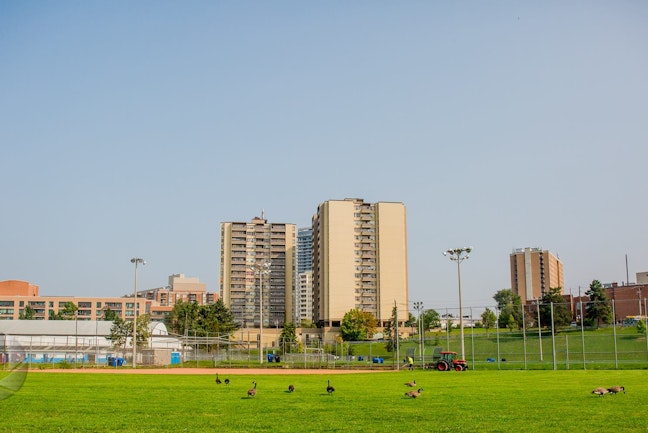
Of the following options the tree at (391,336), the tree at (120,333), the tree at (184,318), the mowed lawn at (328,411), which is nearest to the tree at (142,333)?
the tree at (120,333)

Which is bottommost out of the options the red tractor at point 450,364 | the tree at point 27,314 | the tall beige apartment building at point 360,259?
the red tractor at point 450,364

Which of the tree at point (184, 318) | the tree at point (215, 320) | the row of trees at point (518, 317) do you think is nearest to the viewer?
the row of trees at point (518, 317)

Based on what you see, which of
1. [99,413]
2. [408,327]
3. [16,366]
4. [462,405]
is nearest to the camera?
[16,366]

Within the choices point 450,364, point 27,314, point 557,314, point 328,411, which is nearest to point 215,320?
point 27,314

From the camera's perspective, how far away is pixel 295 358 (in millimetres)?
83688

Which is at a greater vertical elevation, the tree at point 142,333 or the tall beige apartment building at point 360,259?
the tall beige apartment building at point 360,259

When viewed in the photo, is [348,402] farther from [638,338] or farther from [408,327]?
[408,327]

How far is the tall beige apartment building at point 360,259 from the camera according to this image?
163125 millimetres

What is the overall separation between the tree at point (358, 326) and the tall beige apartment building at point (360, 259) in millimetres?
17021

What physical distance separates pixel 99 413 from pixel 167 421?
11.2 feet

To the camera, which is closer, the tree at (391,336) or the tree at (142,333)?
the tree at (391,336)

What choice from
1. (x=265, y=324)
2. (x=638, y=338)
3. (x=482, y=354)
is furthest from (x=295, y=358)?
(x=265, y=324)

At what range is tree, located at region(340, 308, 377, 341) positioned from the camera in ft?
463

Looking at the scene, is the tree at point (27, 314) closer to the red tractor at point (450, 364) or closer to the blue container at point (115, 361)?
the blue container at point (115, 361)
